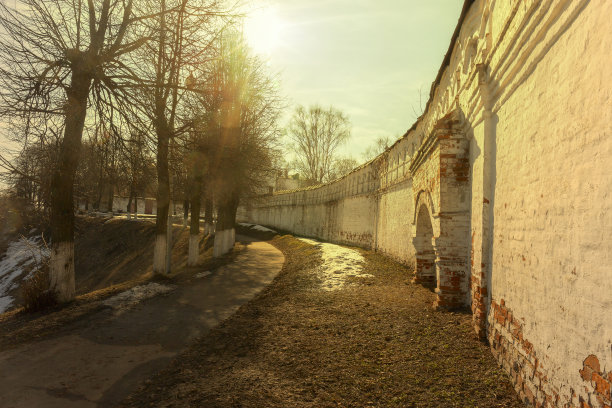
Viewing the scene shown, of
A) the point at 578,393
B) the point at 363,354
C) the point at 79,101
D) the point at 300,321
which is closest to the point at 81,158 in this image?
the point at 79,101

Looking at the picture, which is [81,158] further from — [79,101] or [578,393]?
[578,393]

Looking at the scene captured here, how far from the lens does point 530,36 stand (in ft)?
9.63

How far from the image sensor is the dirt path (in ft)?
12.2

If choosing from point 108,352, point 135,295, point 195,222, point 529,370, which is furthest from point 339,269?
point 529,370

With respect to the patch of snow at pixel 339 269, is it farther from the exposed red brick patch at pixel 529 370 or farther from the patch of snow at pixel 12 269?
the patch of snow at pixel 12 269

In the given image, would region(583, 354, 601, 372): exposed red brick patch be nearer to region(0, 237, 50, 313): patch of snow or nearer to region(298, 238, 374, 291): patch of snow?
region(298, 238, 374, 291): patch of snow

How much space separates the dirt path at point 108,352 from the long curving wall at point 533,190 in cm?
382

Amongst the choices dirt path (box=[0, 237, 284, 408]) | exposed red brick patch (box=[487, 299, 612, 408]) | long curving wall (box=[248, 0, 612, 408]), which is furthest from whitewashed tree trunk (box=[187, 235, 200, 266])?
exposed red brick patch (box=[487, 299, 612, 408])

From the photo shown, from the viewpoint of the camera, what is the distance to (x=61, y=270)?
23.3 ft

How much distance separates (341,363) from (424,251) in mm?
4096

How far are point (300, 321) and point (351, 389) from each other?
232 cm

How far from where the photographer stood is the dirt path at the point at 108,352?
373 centimetres

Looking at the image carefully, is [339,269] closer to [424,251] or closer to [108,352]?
[424,251]

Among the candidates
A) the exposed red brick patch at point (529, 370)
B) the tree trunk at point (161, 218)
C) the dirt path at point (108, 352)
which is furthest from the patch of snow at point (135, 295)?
the exposed red brick patch at point (529, 370)
